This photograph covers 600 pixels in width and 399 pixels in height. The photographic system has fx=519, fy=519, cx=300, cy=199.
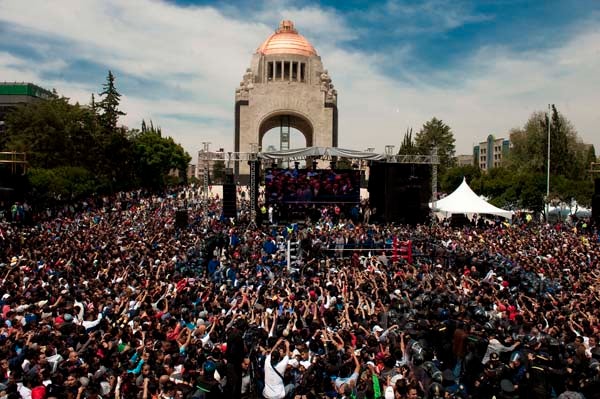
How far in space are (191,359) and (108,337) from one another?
1.66 m

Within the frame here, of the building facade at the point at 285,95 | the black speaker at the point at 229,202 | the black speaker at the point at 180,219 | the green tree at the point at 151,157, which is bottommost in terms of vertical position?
the black speaker at the point at 180,219

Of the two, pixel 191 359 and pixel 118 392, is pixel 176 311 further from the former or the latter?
pixel 118 392

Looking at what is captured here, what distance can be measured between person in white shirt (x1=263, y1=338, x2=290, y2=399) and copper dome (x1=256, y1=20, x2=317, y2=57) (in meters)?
57.3

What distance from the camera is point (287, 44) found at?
61.9 metres

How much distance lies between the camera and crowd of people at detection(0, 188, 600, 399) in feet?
21.9

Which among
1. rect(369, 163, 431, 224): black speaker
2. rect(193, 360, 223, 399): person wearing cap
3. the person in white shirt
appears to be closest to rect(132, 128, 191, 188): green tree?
rect(369, 163, 431, 224): black speaker

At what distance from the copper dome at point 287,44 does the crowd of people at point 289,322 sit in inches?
1812

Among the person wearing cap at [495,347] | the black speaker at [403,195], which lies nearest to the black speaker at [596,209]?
the black speaker at [403,195]

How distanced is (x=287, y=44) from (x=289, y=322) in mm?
56505

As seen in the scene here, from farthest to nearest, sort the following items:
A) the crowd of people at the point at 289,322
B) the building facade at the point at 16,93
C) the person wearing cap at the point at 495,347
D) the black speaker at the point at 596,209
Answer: the building facade at the point at 16,93
the black speaker at the point at 596,209
the person wearing cap at the point at 495,347
the crowd of people at the point at 289,322

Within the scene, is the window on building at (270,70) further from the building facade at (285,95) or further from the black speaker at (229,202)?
the black speaker at (229,202)

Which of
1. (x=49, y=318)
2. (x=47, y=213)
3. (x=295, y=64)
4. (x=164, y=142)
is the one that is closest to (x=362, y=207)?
(x=47, y=213)

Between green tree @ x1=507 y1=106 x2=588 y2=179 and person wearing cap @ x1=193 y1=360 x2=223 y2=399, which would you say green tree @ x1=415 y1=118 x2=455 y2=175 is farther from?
person wearing cap @ x1=193 y1=360 x2=223 y2=399

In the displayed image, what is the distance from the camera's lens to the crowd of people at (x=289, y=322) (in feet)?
21.9
